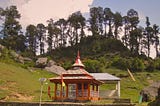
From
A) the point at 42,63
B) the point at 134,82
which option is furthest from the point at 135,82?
the point at 42,63

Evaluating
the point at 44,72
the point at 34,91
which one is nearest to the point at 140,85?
the point at 44,72

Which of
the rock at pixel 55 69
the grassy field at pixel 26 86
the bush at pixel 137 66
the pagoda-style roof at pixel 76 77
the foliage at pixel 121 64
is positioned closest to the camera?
the pagoda-style roof at pixel 76 77

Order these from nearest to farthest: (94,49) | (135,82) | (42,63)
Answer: (135,82)
(42,63)
(94,49)

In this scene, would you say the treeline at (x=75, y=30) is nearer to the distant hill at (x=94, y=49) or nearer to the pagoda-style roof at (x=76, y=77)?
the distant hill at (x=94, y=49)

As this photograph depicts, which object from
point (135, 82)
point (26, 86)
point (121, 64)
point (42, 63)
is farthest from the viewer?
point (121, 64)

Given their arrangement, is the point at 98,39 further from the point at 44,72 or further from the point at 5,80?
the point at 5,80

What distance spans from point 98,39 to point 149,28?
14.9 m

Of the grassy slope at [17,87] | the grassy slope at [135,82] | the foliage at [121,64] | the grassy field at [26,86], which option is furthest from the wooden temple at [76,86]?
the foliage at [121,64]

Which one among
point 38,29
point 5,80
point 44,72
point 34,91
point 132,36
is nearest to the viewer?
point 34,91

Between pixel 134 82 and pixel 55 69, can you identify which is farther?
pixel 55 69

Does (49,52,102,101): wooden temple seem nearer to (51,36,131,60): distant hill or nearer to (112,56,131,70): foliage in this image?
(112,56,131,70): foliage

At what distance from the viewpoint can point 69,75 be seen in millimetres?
41344

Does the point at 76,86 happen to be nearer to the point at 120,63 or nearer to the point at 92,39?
the point at 120,63

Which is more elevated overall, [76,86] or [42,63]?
[42,63]
